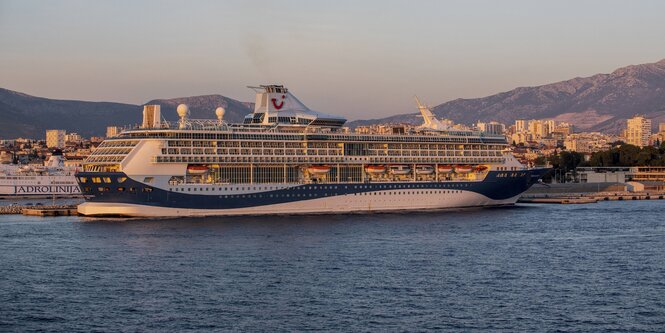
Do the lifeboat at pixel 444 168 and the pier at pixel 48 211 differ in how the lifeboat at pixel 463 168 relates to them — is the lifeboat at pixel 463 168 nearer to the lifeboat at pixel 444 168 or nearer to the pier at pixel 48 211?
the lifeboat at pixel 444 168

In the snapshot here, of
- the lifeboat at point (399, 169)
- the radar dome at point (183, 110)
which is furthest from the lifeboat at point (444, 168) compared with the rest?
the radar dome at point (183, 110)

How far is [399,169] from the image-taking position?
66.0 m

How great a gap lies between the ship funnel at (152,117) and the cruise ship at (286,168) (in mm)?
80

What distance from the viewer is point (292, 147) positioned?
62562mm

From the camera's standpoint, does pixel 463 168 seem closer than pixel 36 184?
Yes

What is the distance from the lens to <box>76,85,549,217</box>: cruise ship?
185ft

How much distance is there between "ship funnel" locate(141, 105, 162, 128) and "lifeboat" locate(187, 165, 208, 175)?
360 centimetres

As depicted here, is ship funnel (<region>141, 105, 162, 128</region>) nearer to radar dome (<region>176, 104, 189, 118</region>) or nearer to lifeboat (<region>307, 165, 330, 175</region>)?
radar dome (<region>176, 104, 189, 118</region>)

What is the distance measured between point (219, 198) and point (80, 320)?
96.2 ft

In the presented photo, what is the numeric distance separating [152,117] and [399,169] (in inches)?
641

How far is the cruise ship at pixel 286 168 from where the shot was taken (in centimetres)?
5650

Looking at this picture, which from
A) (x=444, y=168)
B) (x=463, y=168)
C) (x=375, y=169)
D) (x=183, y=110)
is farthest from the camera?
(x=463, y=168)

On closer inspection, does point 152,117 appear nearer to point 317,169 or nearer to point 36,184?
point 317,169

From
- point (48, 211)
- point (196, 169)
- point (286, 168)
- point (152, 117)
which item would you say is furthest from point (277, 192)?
point (48, 211)
